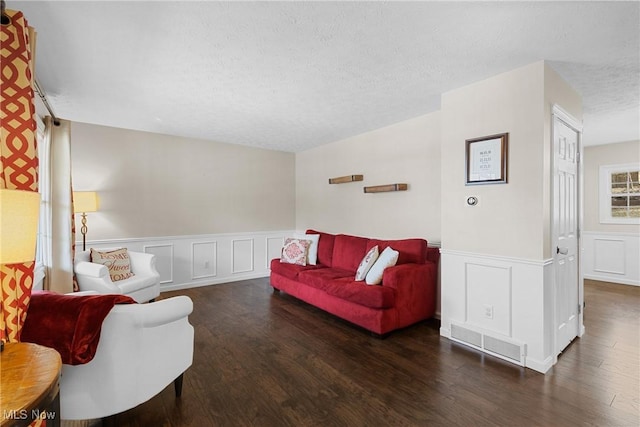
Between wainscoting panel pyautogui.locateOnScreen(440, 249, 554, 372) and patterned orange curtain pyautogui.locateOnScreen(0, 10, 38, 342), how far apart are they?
A: 10.2 feet

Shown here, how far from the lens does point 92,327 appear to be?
1.48 meters

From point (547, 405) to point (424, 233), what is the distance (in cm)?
200

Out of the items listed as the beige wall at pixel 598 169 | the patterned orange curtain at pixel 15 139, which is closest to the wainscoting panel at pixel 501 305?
the patterned orange curtain at pixel 15 139

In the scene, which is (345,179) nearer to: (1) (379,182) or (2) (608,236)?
(1) (379,182)

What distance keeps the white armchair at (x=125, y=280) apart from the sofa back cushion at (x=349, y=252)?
235 centimetres

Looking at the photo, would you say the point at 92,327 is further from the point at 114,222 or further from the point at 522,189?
the point at 114,222

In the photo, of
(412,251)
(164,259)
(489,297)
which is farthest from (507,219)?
(164,259)

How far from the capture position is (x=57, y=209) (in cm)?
306

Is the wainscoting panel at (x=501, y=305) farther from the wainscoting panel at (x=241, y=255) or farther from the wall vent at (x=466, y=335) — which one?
the wainscoting panel at (x=241, y=255)

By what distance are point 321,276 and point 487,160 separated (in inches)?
85.5

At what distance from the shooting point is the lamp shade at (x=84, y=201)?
354 centimetres

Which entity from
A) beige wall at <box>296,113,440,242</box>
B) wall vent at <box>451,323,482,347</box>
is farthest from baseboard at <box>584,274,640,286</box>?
wall vent at <box>451,323,482,347</box>

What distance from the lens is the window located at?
16.1ft

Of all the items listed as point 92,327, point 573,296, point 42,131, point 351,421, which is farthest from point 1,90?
point 573,296
